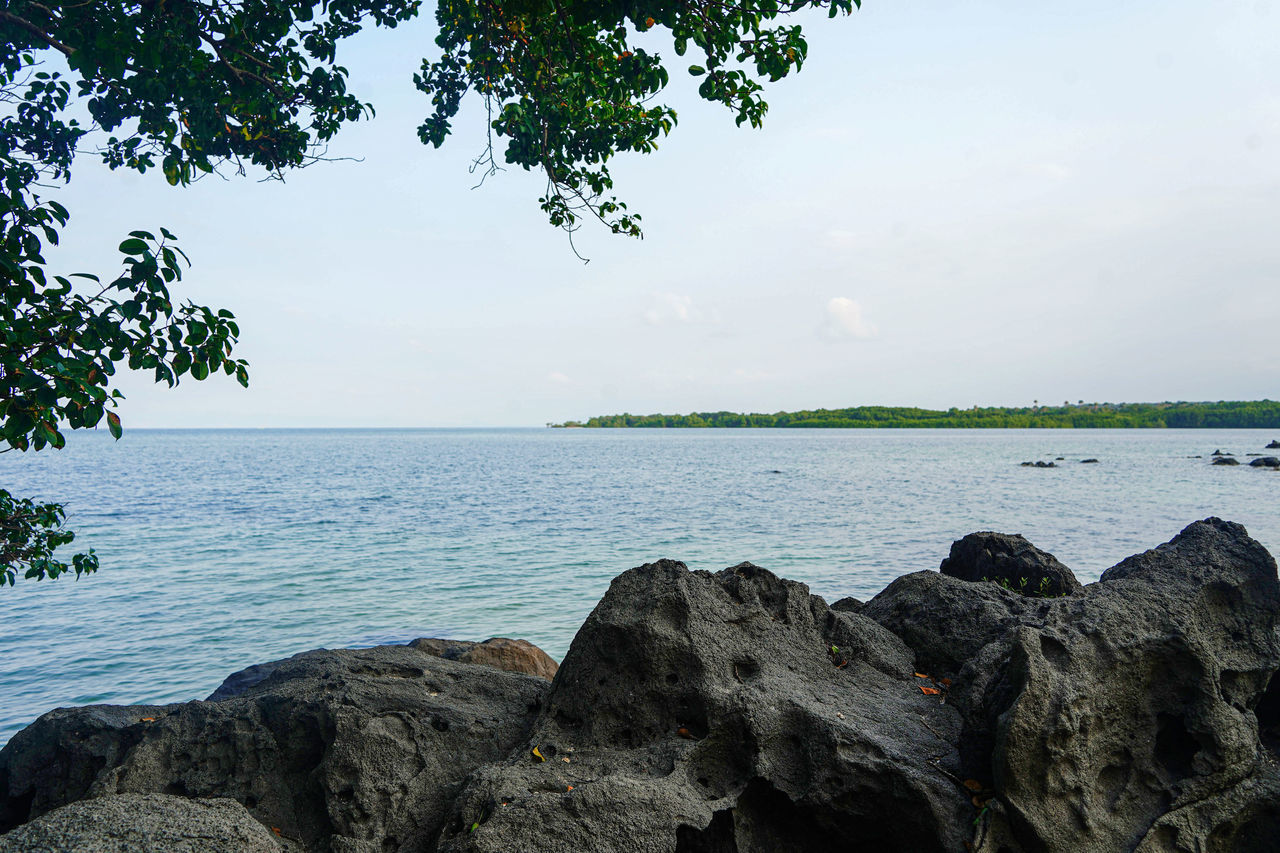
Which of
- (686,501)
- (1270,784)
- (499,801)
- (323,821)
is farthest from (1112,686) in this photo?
(686,501)

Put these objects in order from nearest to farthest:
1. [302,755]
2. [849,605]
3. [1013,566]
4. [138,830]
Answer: [138,830] < [302,755] < [849,605] < [1013,566]

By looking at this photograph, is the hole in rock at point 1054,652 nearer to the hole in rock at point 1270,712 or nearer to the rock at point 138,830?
the hole in rock at point 1270,712

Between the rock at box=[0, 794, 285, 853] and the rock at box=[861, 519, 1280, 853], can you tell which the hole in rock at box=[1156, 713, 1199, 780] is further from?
the rock at box=[0, 794, 285, 853]

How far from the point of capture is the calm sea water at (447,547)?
1287 cm

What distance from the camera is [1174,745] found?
420cm

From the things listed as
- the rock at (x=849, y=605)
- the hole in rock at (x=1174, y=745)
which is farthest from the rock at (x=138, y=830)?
the rock at (x=849, y=605)

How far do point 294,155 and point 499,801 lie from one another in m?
7.17

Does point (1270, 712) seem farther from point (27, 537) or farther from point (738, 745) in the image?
point (27, 537)

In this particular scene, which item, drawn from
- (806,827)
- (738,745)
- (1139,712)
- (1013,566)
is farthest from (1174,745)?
(1013,566)

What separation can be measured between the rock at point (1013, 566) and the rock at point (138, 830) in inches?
265

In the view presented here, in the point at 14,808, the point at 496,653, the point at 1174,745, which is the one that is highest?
the point at 1174,745

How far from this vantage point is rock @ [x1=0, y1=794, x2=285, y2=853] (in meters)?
3.14

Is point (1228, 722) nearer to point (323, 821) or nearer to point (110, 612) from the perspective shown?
point (323, 821)

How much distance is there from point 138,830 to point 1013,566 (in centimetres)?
811
